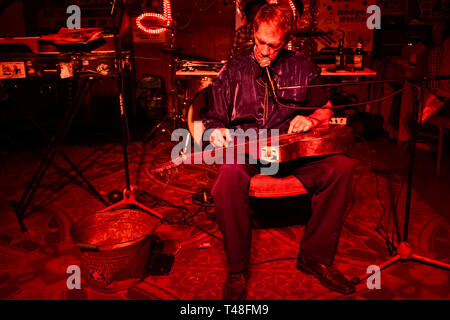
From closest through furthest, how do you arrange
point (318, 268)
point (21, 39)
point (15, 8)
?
1. point (318, 268)
2. point (21, 39)
3. point (15, 8)

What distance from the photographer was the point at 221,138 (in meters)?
2.07

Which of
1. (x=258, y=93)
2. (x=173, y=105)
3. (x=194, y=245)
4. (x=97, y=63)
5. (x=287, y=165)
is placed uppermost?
(x=97, y=63)

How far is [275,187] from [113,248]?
0.94 meters

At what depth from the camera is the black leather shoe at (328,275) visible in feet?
6.60

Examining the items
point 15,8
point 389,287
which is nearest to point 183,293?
point 389,287

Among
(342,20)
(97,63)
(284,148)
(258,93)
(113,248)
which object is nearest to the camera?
(113,248)

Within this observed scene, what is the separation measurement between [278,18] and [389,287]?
1.59 metres

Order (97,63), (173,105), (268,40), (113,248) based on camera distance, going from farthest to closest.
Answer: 1. (173,105)
2. (97,63)
3. (268,40)
4. (113,248)

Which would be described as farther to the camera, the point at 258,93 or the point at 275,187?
the point at 258,93

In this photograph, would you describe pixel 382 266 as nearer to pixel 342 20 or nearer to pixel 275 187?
pixel 275 187

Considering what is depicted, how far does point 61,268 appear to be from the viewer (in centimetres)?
227

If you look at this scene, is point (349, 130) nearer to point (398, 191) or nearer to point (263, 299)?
point (263, 299)

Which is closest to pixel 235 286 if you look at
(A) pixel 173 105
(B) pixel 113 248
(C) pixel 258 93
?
(B) pixel 113 248

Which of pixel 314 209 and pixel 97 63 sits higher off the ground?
pixel 97 63
